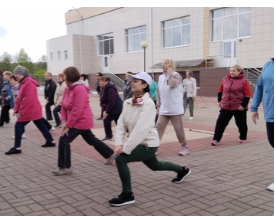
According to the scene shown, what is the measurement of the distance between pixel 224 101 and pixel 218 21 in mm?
18620

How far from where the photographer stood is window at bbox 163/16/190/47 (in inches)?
1028

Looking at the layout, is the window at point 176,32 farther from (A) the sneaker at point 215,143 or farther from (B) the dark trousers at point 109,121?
(A) the sneaker at point 215,143

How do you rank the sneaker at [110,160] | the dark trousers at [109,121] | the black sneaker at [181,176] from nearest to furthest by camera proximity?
the black sneaker at [181,176] < the sneaker at [110,160] < the dark trousers at [109,121]

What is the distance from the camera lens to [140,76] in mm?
3631

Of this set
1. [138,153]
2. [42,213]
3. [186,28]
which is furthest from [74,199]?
[186,28]

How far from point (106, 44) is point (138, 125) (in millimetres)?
32857

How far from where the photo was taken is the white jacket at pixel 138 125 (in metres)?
3.46

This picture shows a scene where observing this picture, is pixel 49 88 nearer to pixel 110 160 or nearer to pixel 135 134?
pixel 110 160

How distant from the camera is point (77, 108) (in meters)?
4.63

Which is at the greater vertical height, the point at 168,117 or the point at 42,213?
the point at 168,117

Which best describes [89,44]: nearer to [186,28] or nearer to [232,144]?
[186,28]

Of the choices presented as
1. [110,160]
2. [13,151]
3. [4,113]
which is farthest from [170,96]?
[4,113]

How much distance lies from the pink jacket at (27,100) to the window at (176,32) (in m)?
21.6

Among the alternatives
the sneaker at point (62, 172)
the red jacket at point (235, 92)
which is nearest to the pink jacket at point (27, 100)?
the sneaker at point (62, 172)
